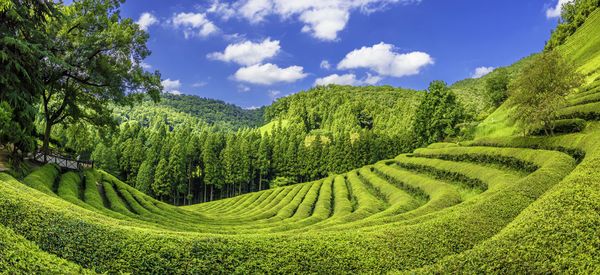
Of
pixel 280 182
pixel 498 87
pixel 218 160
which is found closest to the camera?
pixel 498 87

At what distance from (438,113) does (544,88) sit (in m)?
23.6

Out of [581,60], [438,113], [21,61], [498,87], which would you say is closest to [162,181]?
[21,61]

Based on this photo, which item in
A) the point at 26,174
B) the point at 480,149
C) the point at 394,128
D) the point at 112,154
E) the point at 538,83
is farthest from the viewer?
the point at 394,128

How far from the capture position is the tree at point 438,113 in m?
41.1

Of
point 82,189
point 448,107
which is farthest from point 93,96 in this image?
point 448,107

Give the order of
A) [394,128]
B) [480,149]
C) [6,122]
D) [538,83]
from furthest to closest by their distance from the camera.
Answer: [394,128]
[480,149]
[538,83]
[6,122]

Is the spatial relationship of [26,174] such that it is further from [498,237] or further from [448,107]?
[448,107]

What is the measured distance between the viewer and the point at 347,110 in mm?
126500

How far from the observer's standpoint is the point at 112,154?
54.8 meters

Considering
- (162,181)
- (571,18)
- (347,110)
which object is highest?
(571,18)

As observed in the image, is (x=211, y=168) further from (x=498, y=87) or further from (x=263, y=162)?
(x=498, y=87)

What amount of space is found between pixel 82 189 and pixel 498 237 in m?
25.1

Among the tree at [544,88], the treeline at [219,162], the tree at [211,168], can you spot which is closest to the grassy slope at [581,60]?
the tree at [544,88]

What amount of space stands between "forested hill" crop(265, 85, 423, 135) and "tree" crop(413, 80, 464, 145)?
166ft
